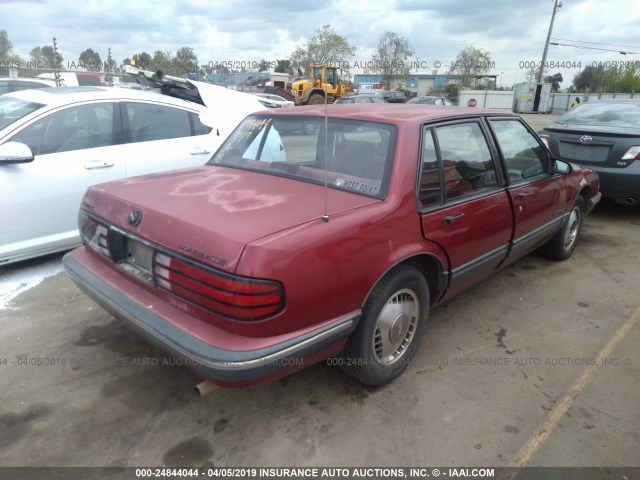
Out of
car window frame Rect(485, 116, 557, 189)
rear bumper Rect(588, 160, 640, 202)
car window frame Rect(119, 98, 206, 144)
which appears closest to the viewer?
car window frame Rect(485, 116, 557, 189)

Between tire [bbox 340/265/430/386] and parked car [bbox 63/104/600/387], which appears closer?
parked car [bbox 63/104/600/387]

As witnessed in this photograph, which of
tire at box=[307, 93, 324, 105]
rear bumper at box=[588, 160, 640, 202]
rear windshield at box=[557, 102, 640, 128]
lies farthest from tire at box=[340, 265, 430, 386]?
tire at box=[307, 93, 324, 105]

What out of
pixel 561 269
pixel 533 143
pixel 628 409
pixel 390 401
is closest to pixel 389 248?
pixel 390 401

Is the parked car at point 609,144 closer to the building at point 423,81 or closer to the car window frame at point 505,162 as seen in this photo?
the car window frame at point 505,162

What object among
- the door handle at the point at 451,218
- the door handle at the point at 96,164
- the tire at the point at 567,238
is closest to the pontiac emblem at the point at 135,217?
the door handle at the point at 451,218

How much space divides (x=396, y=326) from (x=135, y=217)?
1524 millimetres

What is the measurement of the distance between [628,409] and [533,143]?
2.20 m

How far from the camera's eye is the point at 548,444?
2.30 metres

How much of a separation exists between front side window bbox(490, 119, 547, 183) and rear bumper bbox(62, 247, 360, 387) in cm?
198

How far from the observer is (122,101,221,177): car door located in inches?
176

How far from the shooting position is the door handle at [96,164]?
13.5 feet

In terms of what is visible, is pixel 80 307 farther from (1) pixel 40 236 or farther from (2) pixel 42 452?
(2) pixel 42 452

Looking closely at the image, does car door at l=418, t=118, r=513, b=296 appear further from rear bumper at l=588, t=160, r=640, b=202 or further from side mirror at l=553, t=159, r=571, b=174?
rear bumper at l=588, t=160, r=640, b=202

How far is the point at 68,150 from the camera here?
408 cm
